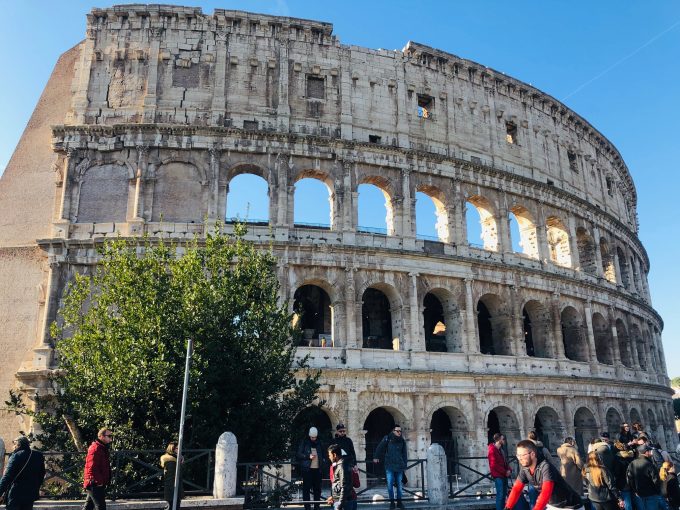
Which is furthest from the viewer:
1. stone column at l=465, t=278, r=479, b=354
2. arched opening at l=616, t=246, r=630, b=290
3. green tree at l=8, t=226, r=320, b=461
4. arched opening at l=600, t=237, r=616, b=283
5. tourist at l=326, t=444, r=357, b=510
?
arched opening at l=616, t=246, r=630, b=290

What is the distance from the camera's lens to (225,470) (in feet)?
30.2

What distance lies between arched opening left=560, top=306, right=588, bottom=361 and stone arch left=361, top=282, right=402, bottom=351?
28.0 feet

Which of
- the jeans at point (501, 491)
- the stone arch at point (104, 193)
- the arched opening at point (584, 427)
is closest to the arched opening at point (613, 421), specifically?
the arched opening at point (584, 427)

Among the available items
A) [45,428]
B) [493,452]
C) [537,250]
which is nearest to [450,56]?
[537,250]

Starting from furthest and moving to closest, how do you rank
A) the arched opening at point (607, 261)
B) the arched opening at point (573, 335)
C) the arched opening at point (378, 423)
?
the arched opening at point (607, 261) < the arched opening at point (573, 335) < the arched opening at point (378, 423)

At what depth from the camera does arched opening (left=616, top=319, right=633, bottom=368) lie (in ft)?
86.0

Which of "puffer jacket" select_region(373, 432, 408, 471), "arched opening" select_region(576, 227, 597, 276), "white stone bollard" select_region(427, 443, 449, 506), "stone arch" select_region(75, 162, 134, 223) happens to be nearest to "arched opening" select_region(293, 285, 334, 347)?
"stone arch" select_region(75, 162, 134, 223)

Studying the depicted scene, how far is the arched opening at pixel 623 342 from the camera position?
26.2 meters

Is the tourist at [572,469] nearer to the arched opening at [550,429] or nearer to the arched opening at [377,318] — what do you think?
the arched opening at [377,318]

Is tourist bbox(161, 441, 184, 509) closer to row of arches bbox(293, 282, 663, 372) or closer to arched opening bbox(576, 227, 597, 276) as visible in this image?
row of arches bbox(293, 282, 663, 372)

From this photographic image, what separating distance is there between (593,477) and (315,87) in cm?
1720

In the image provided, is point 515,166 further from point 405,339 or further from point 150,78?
point 150,78

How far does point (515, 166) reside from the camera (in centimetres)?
2389

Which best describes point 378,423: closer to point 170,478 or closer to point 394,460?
point 394,460
